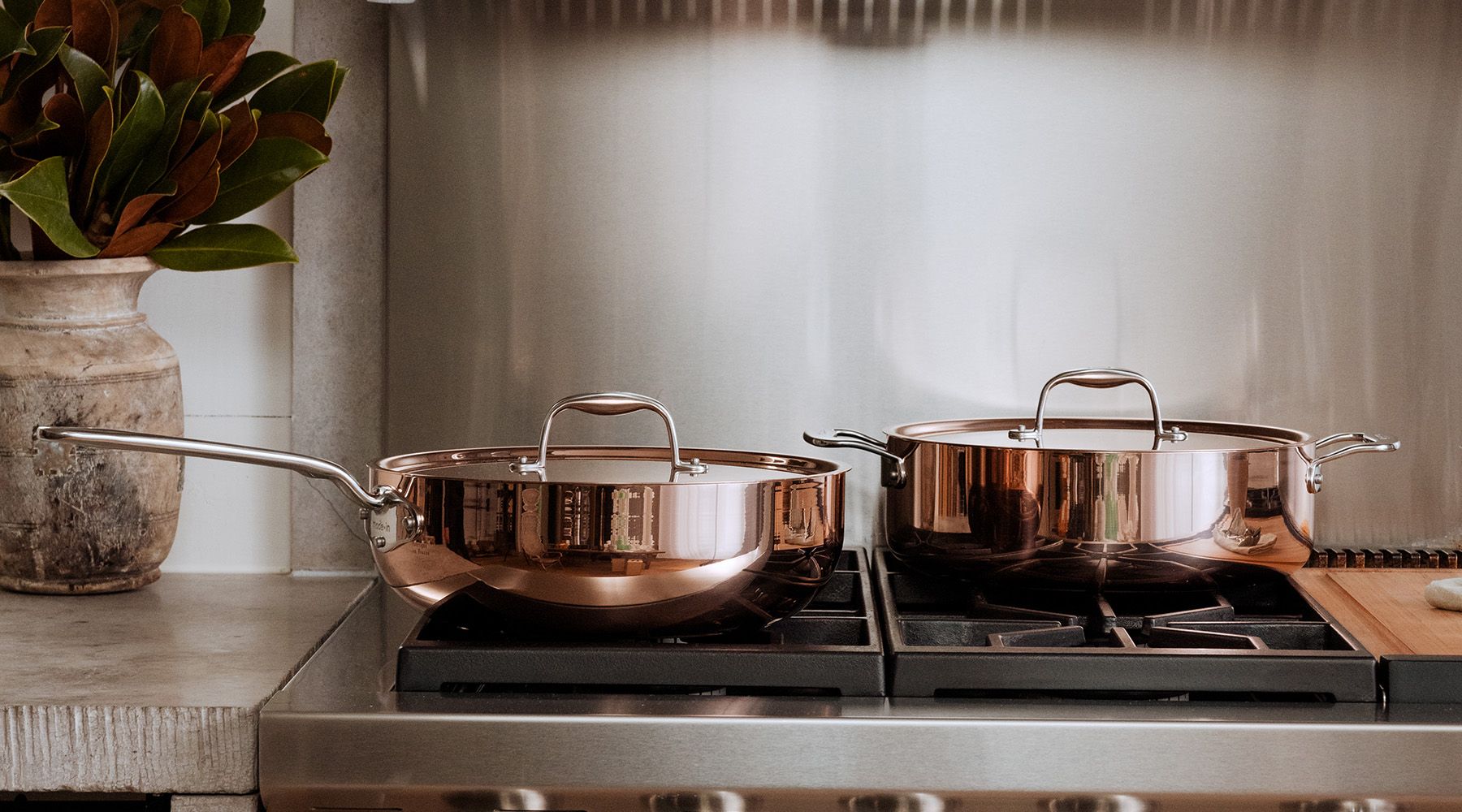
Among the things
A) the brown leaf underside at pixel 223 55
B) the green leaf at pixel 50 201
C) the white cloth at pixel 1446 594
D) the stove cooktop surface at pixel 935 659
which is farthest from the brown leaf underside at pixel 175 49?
the white cloth at pixel 1446 594

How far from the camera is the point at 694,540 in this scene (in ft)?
2.65

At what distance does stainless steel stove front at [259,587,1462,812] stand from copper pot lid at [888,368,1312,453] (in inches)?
10.5

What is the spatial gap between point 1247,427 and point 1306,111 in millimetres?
349

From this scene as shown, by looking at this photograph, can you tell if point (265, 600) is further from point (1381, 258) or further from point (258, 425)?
point (1381, 258)

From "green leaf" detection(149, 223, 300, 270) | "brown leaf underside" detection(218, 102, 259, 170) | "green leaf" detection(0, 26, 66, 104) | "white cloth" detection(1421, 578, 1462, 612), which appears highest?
"green leaf" detection(0, 26, 66, 104)

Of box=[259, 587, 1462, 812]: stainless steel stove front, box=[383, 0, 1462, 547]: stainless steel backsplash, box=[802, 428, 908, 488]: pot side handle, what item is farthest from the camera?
box=[383, 0, 1462, 547]: stainless steel backsplash

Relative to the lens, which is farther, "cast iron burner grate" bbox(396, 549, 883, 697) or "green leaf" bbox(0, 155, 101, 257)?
"green leaf" bbox(0, 155, 101, 257)

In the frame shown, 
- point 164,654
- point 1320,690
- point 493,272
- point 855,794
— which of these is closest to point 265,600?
point 164,654

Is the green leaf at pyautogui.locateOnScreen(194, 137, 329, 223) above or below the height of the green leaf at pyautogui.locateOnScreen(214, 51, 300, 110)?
below

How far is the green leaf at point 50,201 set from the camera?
0.95 meters

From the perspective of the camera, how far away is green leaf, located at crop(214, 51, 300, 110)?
1.14m

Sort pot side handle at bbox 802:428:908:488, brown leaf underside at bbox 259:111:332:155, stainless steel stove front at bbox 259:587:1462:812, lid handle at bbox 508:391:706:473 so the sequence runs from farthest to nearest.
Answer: brown leaf underside at bbox 259:111:332:155 < pot side handle at bbox 802:428:908:488 < lid handle at bbox 508:391:706:473 < stainless steel stove front at bbox 259:587:1462:812

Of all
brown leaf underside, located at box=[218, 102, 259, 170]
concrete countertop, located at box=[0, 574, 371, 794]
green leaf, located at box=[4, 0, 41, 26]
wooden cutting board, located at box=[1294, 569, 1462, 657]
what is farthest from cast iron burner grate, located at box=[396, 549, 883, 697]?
green leaf, located at box=[4, 0, 41, 26]

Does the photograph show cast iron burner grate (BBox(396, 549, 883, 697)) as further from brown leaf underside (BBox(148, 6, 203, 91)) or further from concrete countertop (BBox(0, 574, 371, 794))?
brown leaf underside (BBox(148, 6, 203, 91))
